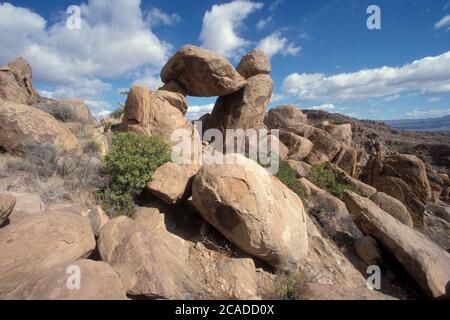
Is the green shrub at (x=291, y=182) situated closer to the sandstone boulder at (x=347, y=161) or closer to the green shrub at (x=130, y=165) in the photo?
the green shrub at (x=130, y=165)

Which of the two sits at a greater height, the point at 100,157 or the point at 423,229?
the point at 100,157

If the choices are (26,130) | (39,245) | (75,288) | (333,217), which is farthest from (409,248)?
(26,130)

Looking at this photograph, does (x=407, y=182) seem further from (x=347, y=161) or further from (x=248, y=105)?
(x=248, y=105)

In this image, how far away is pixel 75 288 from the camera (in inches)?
102

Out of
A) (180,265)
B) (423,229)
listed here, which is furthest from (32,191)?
(423,229)

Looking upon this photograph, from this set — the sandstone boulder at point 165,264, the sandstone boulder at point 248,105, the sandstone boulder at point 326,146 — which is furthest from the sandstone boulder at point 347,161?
the sandstone boulder at point 165,264

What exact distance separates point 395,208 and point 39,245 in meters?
11.2

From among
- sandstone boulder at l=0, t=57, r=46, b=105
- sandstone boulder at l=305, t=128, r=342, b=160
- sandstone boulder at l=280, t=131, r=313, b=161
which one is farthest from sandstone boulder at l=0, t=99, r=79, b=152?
sandstone boulder at l=305, t=128, r=342, b=160

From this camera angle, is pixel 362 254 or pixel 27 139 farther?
pixel 362 254

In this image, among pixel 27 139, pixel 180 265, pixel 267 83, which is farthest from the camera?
pixel 267 83
